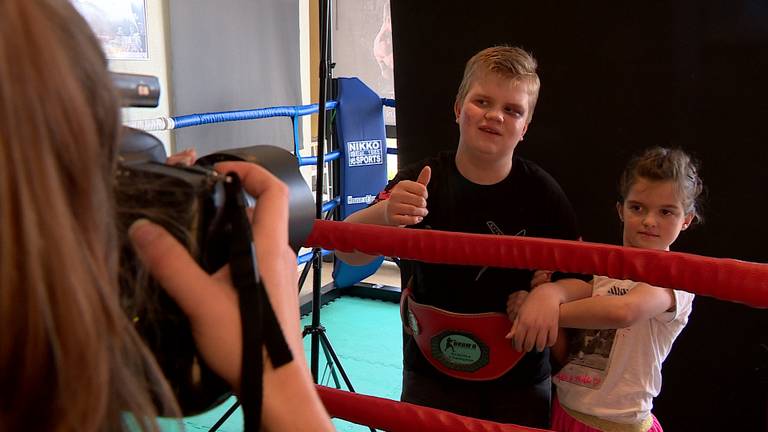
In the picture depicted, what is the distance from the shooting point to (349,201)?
2.81m

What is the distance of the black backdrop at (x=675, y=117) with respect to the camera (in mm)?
1460

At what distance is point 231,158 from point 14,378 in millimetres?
303

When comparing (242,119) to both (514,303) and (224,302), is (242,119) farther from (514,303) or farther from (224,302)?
(224,302)

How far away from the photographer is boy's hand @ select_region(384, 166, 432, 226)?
3.60 ft

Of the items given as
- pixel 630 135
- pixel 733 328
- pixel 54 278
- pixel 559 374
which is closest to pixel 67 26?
pixel 54 278

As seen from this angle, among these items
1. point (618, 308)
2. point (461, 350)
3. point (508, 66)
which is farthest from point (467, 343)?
point (508, 66)

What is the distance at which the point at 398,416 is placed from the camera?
1.01 meters

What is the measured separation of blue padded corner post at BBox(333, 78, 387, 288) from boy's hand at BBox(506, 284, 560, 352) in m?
1.75

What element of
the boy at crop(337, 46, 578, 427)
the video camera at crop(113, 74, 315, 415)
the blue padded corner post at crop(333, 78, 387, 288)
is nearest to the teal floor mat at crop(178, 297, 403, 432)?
the blue padded corner post at crop(333, 78, 387, 288)

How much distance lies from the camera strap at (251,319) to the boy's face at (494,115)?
0.79 metres

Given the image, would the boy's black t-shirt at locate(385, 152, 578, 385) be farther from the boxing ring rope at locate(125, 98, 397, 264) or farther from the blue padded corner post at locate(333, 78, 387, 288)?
the blue padded corner post at locate(333, 78, 387, 288)

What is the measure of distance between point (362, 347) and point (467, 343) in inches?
65.2

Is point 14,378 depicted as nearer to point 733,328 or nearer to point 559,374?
point 559,374

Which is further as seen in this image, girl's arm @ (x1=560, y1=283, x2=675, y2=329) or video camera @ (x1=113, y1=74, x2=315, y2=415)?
girl's arm @ (x1=560, y1=283, x2=675, y2=329)
